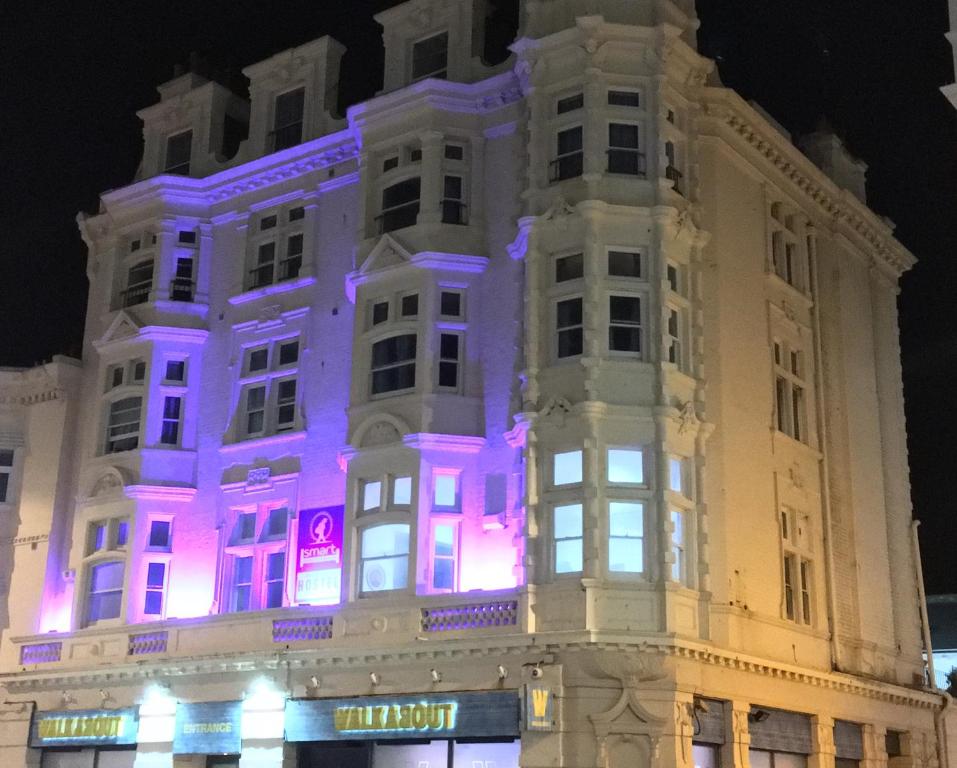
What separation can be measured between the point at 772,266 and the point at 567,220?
6.87 meters

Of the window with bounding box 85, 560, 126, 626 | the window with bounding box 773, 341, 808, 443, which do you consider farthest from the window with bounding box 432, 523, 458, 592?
the window with bounding box 85, 560, 126, 626

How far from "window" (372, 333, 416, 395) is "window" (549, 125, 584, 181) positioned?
489cm

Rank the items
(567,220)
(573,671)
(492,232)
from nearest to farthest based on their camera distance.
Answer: (573,671)
(567,220)
(492,232)

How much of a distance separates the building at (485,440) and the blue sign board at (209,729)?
9 centimetres

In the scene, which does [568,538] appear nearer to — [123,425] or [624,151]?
[624,151]

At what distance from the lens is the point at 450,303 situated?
100ft

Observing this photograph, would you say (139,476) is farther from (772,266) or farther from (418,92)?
(772,266)

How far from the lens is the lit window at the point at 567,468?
27281 mm

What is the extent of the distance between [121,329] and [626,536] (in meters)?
15.8

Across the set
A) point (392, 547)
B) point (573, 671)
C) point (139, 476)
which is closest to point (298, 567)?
point (392, 547)

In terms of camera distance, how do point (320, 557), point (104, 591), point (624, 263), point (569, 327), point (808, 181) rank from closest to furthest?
point (569, 327) < point (624, 263) < point (320, 557) < point (104, 591) < point (808, 181)

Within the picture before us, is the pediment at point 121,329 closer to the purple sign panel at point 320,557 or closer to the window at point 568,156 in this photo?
the purple sign panel at point 320,557

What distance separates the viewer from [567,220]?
28578 mm

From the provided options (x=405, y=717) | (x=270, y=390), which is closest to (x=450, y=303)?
(x=270, y=390)
